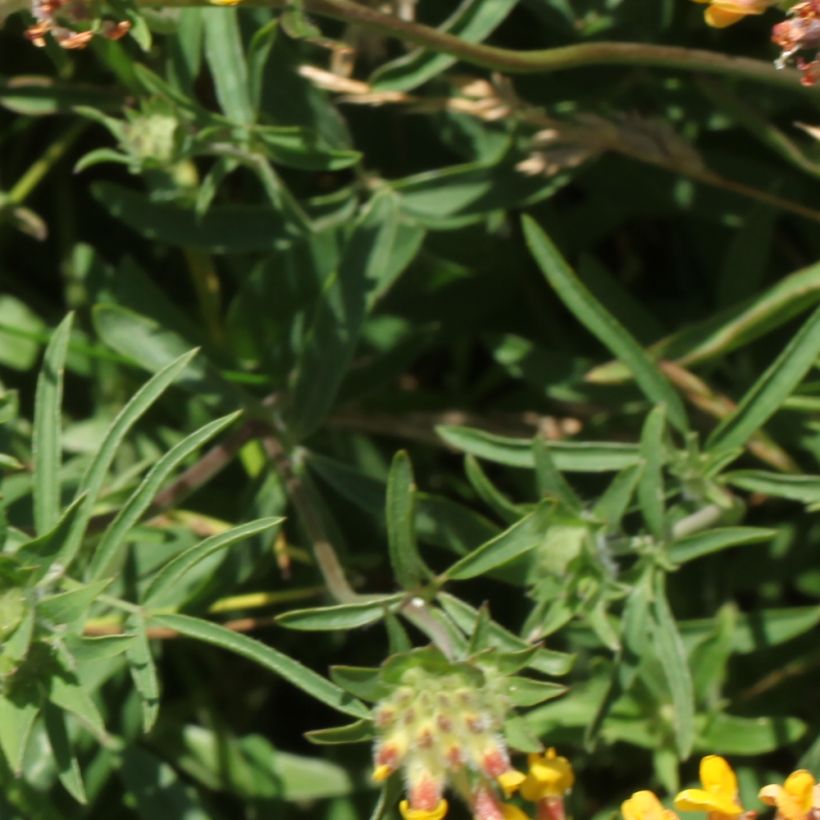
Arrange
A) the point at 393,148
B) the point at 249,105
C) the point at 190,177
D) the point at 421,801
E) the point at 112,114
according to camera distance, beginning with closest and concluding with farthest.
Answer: the point at 421,801 → the point at 249,105 → the point at 190,177 → the point at 112,114 → the point at 393,148

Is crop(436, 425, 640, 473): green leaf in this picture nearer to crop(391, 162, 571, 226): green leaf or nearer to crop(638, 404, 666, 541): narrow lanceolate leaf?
crop(638, 404, 666, 541): narrow lanceolate leaf

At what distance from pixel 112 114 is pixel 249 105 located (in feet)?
1.68

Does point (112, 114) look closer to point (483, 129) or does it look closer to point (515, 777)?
point (483, 129)

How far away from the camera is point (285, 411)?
2.79 meters

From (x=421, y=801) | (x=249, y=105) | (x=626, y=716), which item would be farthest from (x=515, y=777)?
(x=249, y=105)

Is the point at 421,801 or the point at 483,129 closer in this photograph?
the point at 421,801

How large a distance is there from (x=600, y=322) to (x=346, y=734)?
0.93m

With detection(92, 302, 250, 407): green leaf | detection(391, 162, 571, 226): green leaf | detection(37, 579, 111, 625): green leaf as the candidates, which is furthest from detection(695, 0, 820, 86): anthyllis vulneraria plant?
detection(37, 579, 111, 625): green leaf

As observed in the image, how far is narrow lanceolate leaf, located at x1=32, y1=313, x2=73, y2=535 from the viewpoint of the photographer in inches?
86.5

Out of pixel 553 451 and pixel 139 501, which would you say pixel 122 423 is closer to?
pixel 139 501

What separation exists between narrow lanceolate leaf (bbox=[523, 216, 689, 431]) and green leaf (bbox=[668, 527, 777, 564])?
26 centimetres

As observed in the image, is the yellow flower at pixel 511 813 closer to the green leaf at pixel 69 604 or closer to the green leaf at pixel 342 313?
the green leaf at pixel 69 604

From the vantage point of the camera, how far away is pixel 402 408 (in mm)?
3123

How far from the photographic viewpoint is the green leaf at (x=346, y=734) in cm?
205
